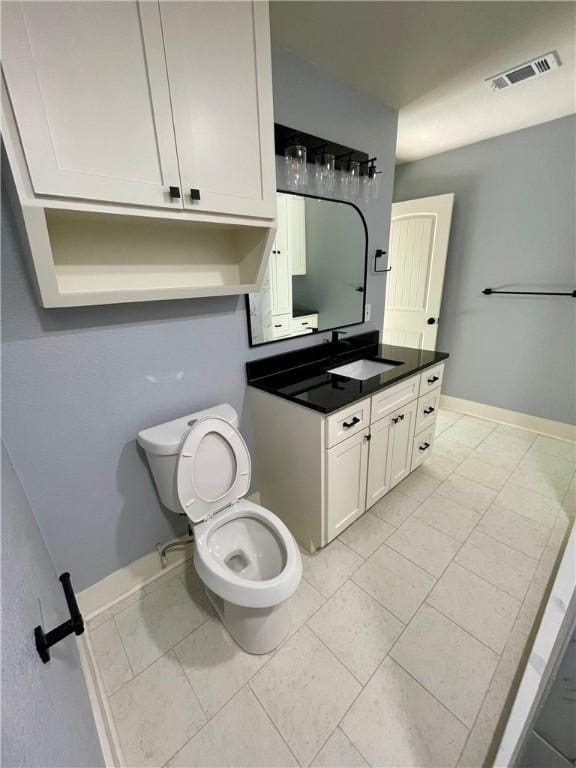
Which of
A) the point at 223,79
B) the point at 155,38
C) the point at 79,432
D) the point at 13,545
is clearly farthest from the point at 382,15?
the point at 13,545

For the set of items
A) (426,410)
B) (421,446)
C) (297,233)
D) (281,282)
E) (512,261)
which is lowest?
(421,446)

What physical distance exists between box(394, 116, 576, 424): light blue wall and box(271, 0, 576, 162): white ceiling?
398mm

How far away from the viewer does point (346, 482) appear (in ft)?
5.38

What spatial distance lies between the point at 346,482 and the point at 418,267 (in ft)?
7.85

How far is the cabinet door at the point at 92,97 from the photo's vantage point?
Result: 777mm

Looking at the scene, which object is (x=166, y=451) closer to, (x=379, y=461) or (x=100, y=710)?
(x=100, y=710)

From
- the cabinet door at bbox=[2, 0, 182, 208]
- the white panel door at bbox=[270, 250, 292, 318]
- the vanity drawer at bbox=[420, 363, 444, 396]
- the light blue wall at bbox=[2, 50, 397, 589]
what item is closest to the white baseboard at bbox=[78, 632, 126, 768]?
the light blue wall at bbox=[2, 50, 397, 589]

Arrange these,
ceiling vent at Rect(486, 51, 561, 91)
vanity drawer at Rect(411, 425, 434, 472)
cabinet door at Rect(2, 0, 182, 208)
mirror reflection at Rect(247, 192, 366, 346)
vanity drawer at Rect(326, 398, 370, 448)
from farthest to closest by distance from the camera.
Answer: vanity drawer at Rect(411, 425, 434, 472), mirror reflection at Rect(247, 192, 366, 346), ceiling vent at Rect(486, 51, 561, 91), vanity drawer at Rect(326, 398, 370, 448), cabinet door at Rect(2, 0, 182, 208)

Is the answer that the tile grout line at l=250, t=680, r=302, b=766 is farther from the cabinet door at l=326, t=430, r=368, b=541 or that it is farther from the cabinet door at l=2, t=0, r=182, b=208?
the cabinet door at l=2, t=0, r=182, b=208

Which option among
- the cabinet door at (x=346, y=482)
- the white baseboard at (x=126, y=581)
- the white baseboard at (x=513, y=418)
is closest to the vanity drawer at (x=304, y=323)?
the cabinet door at (x=346, y=482)

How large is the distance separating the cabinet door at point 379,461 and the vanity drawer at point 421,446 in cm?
34

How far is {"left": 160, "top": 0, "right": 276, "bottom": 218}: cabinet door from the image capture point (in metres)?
0.98

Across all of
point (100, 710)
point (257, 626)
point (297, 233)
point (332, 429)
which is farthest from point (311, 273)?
point (100, 710)

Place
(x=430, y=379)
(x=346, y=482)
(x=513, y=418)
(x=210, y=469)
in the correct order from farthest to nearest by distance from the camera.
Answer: (x=513, y=418) < (x=430, y=379) < (x=346, y=482) < (x=210, y=469)
